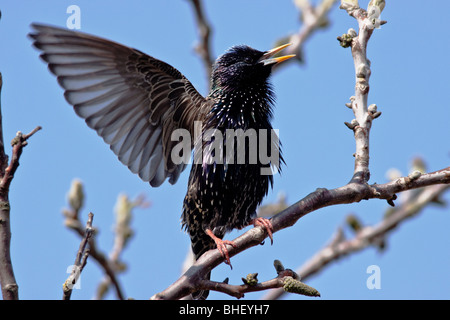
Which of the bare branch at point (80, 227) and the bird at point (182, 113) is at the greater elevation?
the bird at point (182, 113)

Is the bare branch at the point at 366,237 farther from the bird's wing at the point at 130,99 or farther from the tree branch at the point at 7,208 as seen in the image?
the tree branch at the point at 7,208

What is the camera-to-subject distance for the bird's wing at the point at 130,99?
155 inches

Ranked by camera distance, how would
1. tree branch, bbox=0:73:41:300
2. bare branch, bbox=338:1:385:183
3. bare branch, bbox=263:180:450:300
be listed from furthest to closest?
bare branch, bbox=263:180:450:300, bare branch, bbox=338:1:385:183, tree branch, bbox=0:73:41:300

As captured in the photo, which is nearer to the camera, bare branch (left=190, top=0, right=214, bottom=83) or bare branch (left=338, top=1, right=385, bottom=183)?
bare branch (left=338, top=1, right=385, bottom=183)

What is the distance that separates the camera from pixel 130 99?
4.14 m

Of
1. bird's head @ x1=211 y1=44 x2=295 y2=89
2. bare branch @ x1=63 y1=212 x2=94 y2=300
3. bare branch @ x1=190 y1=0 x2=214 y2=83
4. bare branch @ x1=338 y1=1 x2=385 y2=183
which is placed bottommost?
bare branch @ x1=63 y1=212 x2=94 y2=300

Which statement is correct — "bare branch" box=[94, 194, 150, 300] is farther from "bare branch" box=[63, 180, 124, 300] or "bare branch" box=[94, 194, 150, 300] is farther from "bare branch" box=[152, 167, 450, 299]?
"bare branch" box=[152, 167, 450, 299]

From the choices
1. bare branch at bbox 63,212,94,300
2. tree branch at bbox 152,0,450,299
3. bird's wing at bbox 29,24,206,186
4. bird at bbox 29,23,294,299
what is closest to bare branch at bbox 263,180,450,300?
bird at bbox 29,23,294,299

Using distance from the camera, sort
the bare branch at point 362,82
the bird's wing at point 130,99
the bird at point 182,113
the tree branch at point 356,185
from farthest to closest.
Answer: the bird's wing at point 130,99
the bird at point 182,113
the bare branch at point 362,82
the tree branch at point 356,185

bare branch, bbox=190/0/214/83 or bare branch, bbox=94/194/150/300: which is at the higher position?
bare branch, bbox=190/0/214/83

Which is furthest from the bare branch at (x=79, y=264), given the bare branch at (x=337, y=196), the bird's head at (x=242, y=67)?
the bird's head at (x=242, y=67)

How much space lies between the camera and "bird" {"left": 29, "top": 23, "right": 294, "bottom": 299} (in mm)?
3789

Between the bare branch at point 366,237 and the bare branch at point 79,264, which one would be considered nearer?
the bare branch at point 79,264
